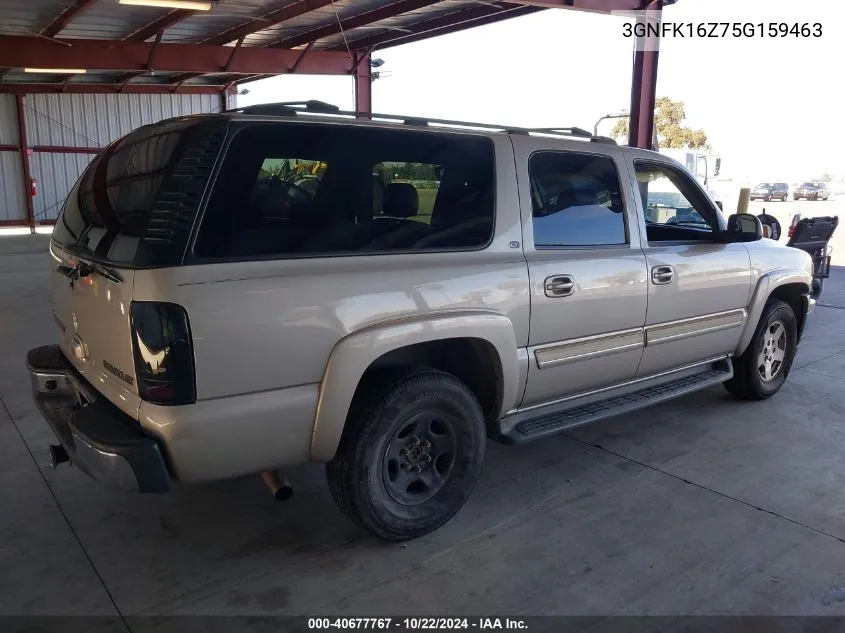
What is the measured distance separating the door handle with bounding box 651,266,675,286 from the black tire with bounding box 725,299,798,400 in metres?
1.35

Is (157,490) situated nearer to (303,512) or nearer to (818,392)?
(303,512)

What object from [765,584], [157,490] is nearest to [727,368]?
[765,584]

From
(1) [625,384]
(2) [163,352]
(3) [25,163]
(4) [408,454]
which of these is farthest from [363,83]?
(2) [163,352]

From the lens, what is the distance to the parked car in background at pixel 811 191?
1618 inches

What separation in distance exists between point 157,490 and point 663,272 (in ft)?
9.92

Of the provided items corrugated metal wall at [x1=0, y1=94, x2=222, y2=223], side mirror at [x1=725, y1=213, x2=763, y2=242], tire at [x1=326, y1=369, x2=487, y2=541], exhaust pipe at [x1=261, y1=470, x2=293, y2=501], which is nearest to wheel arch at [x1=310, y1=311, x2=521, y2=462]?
tire at [x1=326, y1=369, x2=487, y2=541]

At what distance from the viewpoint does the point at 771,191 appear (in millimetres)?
41281

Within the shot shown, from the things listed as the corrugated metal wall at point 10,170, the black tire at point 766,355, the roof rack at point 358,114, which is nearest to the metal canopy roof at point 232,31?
the black tire at point 766,355

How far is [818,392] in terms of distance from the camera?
5484 millimetres

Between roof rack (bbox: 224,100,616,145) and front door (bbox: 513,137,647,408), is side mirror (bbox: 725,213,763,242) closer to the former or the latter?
front door (bbox: 513,137,647,408)

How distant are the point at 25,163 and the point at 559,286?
81.4 feet

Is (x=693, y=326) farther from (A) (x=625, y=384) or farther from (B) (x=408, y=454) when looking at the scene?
(B) (x=408, y=454)

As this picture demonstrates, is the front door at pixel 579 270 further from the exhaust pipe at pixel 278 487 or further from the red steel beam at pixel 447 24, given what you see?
the red steel beam at pixel 447 24

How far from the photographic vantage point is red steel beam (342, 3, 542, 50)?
40.8 ft
